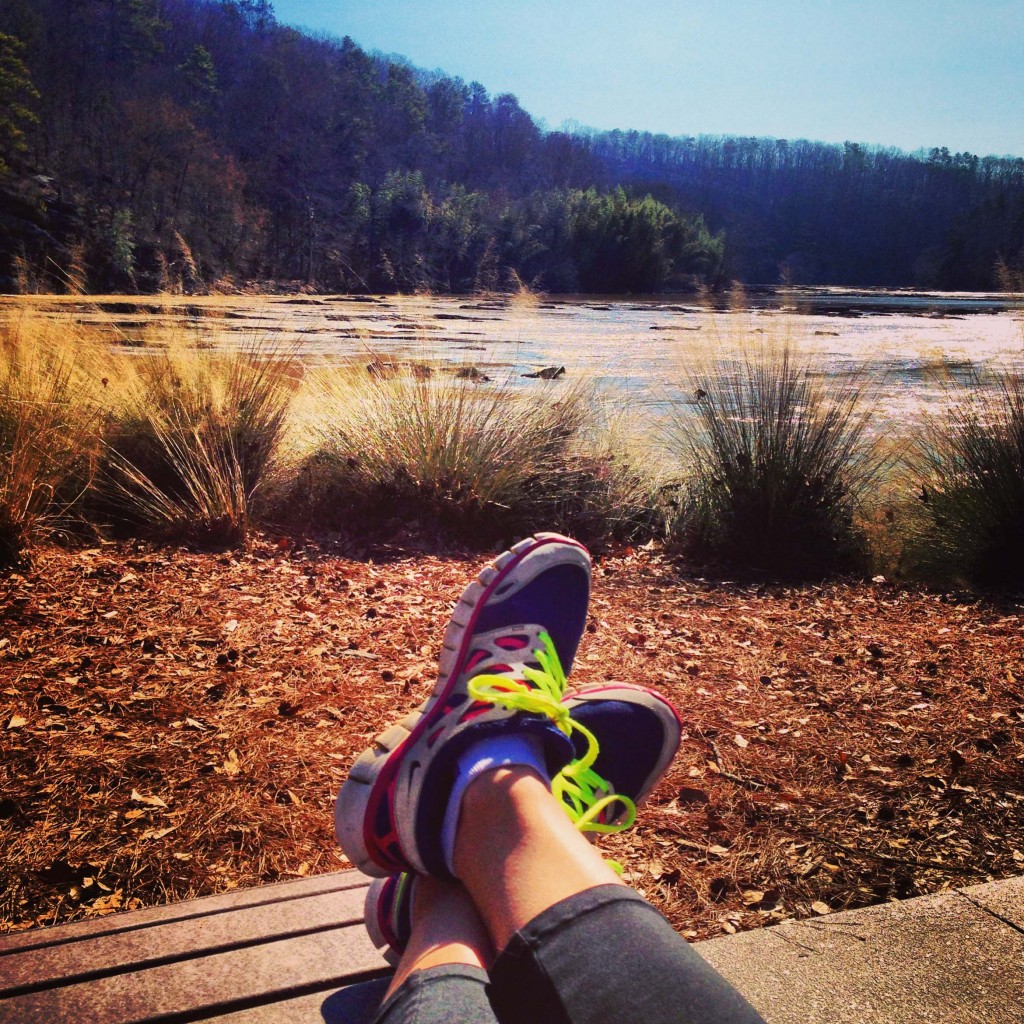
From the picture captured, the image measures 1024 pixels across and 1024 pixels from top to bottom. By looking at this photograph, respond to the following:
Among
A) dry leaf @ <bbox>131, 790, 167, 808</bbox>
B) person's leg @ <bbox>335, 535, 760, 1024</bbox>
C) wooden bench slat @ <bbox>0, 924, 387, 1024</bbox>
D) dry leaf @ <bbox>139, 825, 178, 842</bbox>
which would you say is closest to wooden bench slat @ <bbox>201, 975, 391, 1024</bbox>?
wooden bench slat @ <bbox>0, 924, 387, 1024</bbox>

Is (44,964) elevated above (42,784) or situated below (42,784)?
above

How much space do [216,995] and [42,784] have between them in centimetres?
80

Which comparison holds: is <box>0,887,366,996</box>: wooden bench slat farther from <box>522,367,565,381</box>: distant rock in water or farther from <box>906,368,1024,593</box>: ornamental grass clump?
<box>522,367,565,381</box>: distant rock in water

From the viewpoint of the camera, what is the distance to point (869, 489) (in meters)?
3.84

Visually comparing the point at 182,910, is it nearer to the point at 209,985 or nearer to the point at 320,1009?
the point at 209,985

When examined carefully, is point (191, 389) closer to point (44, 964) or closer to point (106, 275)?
point (44, 964)

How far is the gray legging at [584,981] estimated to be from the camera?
0.73 meters

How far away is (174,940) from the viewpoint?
3.19 feet

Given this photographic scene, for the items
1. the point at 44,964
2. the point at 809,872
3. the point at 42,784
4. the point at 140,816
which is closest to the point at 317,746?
the point at 140,816

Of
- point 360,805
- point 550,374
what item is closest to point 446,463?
point 550,374

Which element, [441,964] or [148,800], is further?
[148,800]

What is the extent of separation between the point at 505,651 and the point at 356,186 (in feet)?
182

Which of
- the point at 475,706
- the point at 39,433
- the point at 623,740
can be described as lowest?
the point at 623,740

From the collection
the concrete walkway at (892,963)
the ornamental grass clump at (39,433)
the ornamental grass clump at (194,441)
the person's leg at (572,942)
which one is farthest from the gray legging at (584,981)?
the ornamental grass clump at (194,441)
